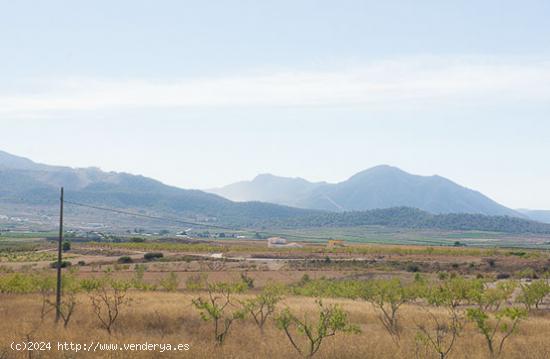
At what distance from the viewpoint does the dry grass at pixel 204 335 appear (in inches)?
1166

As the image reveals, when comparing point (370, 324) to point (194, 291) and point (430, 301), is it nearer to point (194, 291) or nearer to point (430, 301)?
point (430, 301)

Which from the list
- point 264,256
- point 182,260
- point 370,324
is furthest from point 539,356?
point 264,256

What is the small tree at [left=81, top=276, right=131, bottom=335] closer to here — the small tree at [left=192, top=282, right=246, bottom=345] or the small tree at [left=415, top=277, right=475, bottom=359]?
the small tree at [left=192, top=282, right=246, bottom=345]

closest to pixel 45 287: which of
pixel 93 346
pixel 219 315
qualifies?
pixel 219 315

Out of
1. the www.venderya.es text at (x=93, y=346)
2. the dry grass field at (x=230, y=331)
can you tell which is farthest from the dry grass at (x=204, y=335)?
the www.venderya.es text at (x=93, y=346)

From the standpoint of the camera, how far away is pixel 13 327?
34625 millimetres

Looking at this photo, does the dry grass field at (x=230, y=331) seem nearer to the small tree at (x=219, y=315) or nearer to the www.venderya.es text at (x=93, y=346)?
the www.venderya.es text at (x=93, y=346)

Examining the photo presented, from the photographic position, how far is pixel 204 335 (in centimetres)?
3662

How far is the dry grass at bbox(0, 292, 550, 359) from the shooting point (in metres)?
29.6

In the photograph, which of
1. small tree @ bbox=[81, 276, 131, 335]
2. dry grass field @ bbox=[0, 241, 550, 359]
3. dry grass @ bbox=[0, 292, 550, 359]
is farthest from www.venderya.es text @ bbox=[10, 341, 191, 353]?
small tree @ bbox=[81, 276, 131, 335]

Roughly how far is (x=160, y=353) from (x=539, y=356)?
19.7 m

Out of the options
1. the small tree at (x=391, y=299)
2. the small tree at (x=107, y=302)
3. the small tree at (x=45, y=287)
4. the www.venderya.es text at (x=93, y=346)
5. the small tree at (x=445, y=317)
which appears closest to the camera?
the www.venderya.es text at (x=93, y=346)

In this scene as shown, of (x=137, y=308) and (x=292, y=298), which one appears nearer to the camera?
(x=137, y=308)

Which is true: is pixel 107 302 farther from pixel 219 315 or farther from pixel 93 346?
pixel 93 346
